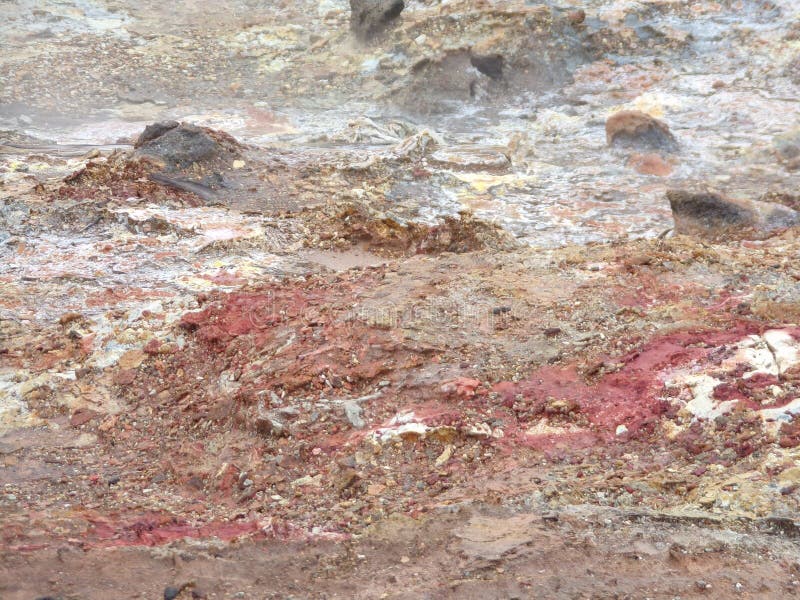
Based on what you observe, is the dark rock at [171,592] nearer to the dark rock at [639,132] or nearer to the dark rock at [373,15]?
the dark rock at [639,132]

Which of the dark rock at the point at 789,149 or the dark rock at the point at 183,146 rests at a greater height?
the dark rock at the point at 183,146

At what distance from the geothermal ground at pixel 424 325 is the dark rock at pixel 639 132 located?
1.1 inches

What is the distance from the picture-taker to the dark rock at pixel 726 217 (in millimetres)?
6301

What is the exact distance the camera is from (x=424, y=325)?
4617 millimetres

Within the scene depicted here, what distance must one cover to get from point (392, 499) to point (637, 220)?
432 cm

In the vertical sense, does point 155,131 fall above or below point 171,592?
below

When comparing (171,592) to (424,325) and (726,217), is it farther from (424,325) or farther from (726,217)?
(726,217)

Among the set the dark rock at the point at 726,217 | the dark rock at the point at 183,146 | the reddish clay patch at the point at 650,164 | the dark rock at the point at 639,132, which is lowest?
the reddish clay patch at the point at 650,164

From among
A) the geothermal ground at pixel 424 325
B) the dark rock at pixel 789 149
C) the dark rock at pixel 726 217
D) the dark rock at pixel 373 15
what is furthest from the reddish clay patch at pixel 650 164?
the dark rock at pixel 373 15

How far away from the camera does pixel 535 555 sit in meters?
2.87

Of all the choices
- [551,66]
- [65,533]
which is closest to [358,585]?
[65,533]

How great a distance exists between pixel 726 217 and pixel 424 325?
287 cm

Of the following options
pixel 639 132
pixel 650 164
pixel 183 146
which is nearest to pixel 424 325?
pixel 183 146

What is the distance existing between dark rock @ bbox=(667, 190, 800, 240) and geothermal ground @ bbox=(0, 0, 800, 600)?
0.02 m
